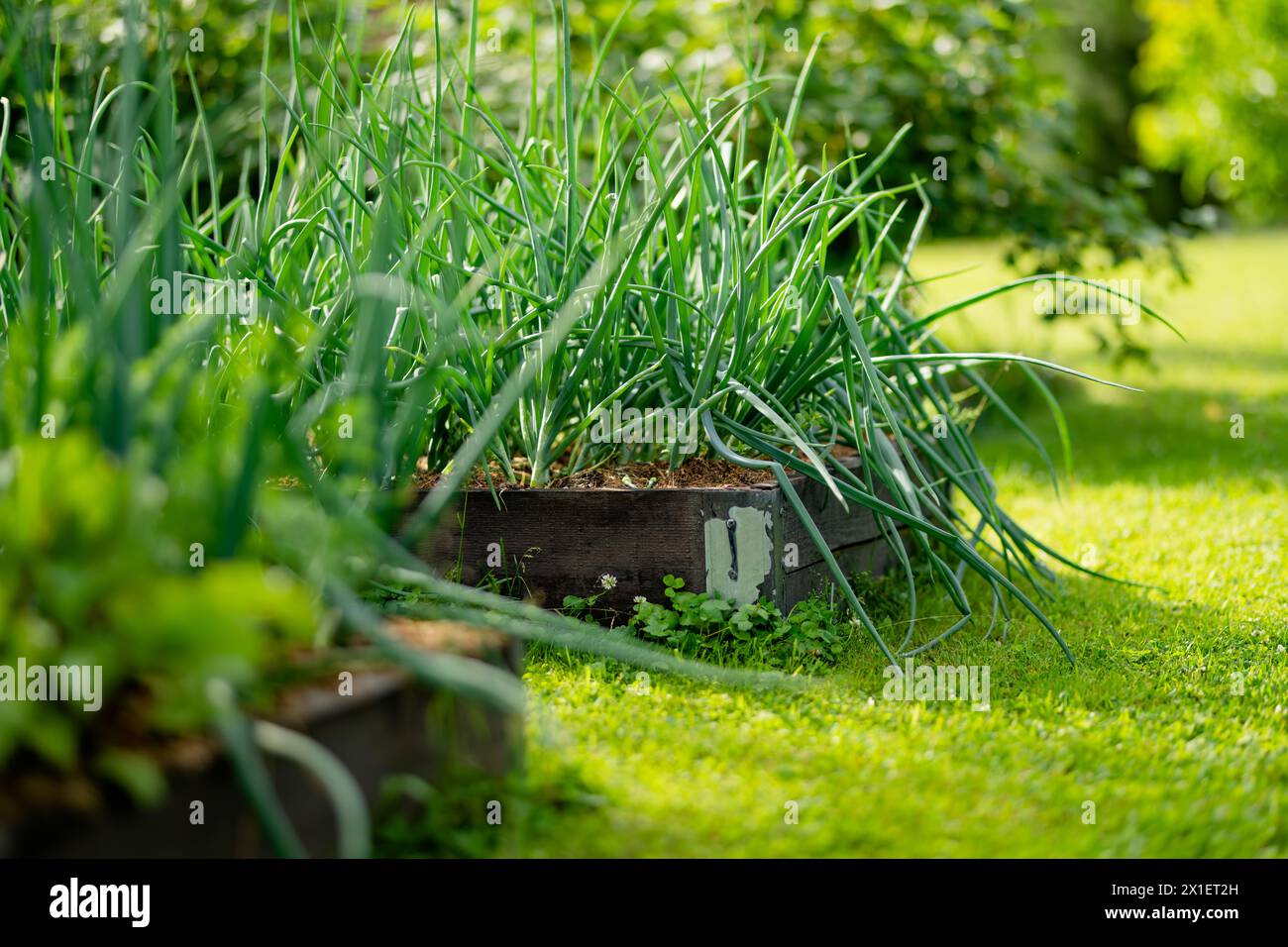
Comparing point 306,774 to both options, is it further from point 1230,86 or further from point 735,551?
point 1230,86

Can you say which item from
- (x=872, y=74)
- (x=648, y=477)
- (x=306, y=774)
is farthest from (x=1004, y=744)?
(x=872, y=74)

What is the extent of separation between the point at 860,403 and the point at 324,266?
1223 millimetres

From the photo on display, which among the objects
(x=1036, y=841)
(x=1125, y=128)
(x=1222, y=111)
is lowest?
(x=1036, y=841)

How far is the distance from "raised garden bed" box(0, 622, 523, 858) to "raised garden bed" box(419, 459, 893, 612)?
753mm

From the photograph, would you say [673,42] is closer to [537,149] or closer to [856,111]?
[856,111]

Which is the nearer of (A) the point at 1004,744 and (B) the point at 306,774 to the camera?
(B) the point at 306,774

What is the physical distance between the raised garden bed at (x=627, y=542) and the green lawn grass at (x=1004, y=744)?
0.20 metres

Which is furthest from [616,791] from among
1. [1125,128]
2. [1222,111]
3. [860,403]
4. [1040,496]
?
[1125,128]

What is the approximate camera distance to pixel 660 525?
2518mm

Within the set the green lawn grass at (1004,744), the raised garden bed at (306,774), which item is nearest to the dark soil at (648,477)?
the green lawn grass at (1004,744)

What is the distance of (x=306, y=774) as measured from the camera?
1505 millimetres

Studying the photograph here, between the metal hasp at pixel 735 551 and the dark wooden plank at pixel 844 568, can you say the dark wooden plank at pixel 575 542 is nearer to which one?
the metal hasp at pixel 735 551

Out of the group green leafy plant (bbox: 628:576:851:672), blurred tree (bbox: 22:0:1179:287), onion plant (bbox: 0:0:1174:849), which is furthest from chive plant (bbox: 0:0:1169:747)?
blurred tree (bbox: 22:0:1179:287)

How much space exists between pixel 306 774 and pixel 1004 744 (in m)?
1.13
